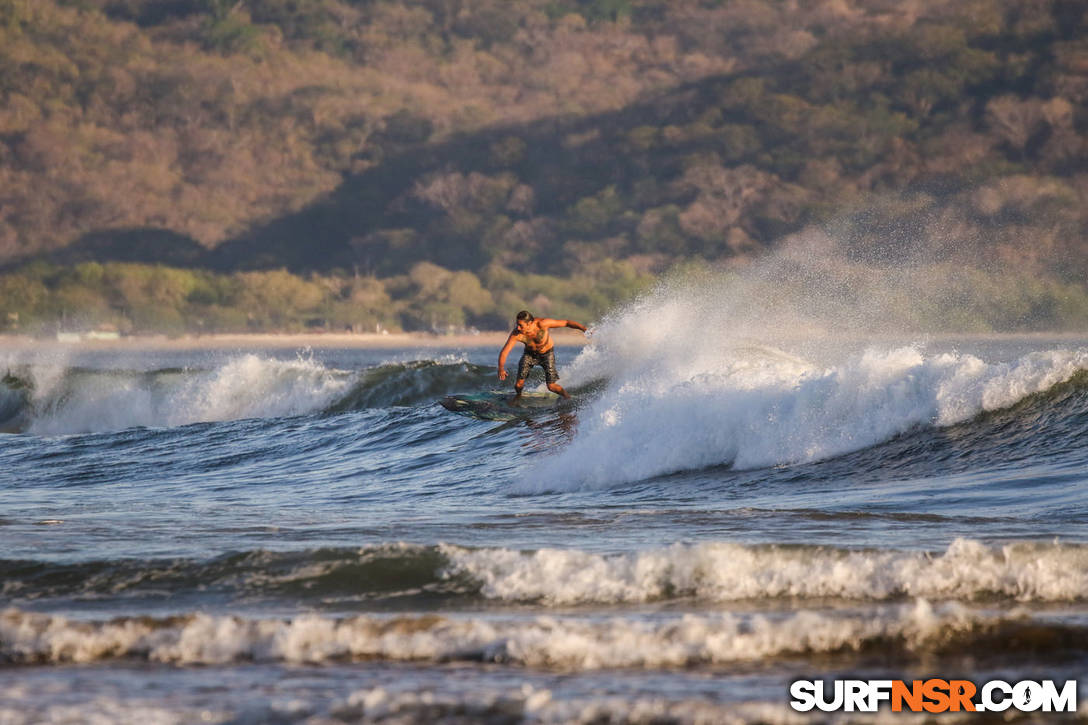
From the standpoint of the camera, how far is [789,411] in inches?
675

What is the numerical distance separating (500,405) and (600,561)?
1385 cm

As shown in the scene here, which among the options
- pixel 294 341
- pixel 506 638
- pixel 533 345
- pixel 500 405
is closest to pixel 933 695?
pixel 506 638

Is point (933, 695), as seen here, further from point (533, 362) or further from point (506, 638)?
point (533, 362)

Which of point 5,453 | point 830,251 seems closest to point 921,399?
point 5,453

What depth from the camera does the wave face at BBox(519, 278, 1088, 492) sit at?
16.4m

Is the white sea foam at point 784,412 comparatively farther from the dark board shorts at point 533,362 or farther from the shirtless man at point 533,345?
the dark board shorts at point 533,362

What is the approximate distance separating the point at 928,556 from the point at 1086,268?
16702 centimetres

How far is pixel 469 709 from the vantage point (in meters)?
6.63

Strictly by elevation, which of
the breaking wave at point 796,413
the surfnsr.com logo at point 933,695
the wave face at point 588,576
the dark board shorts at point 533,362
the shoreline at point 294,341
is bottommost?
the surfnsr.com logo at point 933,695

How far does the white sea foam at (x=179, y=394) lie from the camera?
33344mm

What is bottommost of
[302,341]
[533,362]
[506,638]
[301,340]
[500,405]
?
[506,638]

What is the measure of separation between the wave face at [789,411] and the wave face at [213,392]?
1509 cm

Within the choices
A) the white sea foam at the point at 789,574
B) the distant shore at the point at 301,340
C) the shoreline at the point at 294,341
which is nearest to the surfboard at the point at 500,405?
the white sea foam at the point at 789,574

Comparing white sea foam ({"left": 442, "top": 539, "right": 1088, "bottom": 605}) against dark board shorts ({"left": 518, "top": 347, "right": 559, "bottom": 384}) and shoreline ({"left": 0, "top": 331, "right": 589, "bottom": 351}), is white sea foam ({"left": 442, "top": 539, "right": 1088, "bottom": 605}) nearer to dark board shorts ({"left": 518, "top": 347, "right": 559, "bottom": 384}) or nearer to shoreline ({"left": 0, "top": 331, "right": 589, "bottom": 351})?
dark board shorts ({"left": 518, "top": 347, "right": 559, "bottom": 384})
